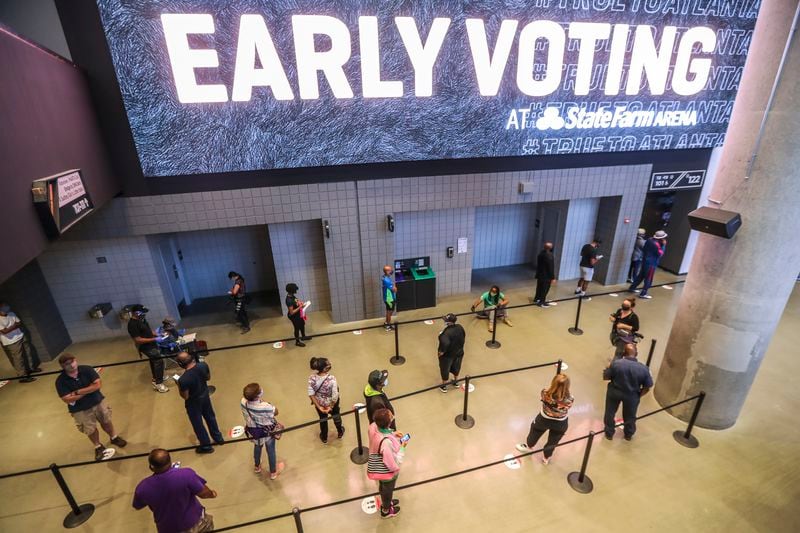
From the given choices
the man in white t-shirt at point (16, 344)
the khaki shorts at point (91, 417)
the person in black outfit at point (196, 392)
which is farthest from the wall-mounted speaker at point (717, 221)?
the man in white t-shirt at point (16, 344)

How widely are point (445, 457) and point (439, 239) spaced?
527 cm

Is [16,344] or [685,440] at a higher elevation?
[16,344]

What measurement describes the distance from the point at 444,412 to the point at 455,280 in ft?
14.4

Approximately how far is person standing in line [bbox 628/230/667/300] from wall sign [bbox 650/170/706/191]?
4.02ft

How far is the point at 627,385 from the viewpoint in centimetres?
509

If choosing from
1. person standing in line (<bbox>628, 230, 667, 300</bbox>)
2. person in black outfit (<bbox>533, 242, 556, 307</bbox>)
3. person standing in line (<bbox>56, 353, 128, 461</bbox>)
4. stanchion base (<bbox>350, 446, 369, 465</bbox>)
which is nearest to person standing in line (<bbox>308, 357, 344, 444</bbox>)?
stanchion base (<bbox>350, 446, 369, 465</bbox>)

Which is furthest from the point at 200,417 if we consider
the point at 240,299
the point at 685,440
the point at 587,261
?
the point at 587,261

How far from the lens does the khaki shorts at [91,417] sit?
5195mm

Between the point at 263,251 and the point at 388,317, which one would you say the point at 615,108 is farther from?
the point at 263,251

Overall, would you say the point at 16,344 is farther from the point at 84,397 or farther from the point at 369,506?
the point at 369,506

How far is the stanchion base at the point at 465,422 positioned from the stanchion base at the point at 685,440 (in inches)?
112

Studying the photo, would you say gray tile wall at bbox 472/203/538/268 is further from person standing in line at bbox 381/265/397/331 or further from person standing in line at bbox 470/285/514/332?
person standing in line at bbox 381/265/397/331

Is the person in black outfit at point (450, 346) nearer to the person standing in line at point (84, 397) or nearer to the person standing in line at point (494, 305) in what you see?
the person standing in line at point (494, 305)

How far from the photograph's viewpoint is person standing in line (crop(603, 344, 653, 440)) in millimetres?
5055
